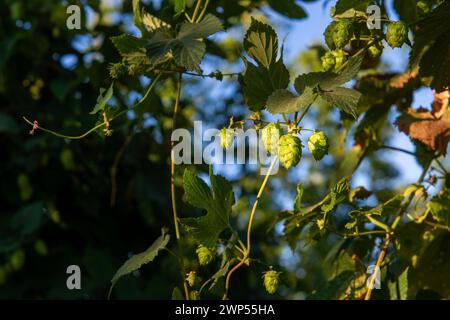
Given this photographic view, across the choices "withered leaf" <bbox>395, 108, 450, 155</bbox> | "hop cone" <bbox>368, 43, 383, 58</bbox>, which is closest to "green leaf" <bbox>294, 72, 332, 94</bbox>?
"hop cone" <bbox>368, 43, 383, 58</bbox>

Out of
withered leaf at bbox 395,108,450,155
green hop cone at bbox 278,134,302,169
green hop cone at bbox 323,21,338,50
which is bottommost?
green hop cone at bbox 278,134,302,169

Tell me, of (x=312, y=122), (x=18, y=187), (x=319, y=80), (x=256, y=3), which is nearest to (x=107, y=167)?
(x=18, y=187)

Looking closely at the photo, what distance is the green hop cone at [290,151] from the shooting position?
0.91 m

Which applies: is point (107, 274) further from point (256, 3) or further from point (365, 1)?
→ point (365, 1)

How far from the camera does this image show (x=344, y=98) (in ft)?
3.13

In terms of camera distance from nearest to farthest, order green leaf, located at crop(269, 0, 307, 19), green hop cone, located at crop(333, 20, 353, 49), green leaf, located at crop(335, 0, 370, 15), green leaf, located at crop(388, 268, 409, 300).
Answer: green hop cone, located at crop(333, 20, 353, 49), green leaf, located at crop(335, 0, 370, 15), green leaf, located at crop(388, 268, 409, 300), green leaf, located at crop(269, 0, 307, 19)

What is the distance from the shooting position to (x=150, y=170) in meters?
2.32

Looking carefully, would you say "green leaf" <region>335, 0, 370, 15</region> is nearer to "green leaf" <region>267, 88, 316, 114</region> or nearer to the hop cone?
the hop cone

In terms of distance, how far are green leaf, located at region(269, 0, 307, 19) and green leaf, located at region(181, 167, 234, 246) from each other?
0.58m

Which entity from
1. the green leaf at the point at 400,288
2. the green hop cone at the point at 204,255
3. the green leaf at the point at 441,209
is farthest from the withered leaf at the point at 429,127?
the green hop cone at the point at 204,255

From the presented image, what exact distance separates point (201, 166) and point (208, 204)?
1.71ft

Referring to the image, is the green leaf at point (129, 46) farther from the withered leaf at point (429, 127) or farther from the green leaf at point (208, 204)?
the withered leaf at point (429, 127)

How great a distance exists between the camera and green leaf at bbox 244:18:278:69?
106 centimetres

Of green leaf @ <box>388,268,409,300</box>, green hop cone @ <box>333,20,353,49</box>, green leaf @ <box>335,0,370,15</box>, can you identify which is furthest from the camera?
green leaf @ <box>388,268,409,300</box>
